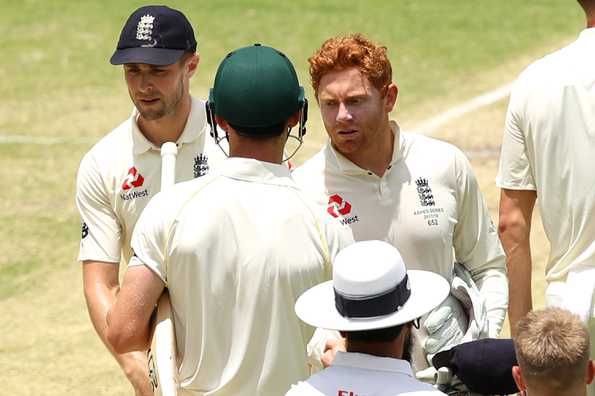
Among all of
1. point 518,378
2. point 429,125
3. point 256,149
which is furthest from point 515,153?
Answer: point 429,125

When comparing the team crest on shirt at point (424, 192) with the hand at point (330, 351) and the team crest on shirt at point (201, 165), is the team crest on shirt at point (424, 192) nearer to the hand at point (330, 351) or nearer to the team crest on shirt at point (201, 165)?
the team crest on shirt at point (201, 165)

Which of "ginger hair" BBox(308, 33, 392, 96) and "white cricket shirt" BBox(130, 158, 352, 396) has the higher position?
"ginger hair" BBox(308, 33, 392, 96)

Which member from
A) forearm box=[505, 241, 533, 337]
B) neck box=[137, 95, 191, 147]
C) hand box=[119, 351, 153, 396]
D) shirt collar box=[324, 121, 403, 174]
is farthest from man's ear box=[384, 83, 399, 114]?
hand box=[119, 351, 153, 396]

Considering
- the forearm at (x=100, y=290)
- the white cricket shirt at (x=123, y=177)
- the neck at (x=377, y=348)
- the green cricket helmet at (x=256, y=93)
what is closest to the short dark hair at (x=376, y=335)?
the neck at (x=377, y=348)

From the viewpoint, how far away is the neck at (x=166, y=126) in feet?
22.7

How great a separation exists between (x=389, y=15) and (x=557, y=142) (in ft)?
36.9

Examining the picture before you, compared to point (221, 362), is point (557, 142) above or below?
above

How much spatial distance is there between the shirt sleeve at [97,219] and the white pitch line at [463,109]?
6.80 metres

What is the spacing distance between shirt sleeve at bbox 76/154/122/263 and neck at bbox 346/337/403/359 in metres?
2.50

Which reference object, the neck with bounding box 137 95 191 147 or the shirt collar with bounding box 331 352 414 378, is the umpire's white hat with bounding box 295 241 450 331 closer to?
the shirt collar with bounding box 331 352 414 378

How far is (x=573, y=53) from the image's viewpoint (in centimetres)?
607

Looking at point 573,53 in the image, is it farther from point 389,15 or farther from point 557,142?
point 389,15

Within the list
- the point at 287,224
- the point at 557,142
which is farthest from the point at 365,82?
the point at 287,224

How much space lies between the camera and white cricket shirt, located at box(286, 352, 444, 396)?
453 centimetres
